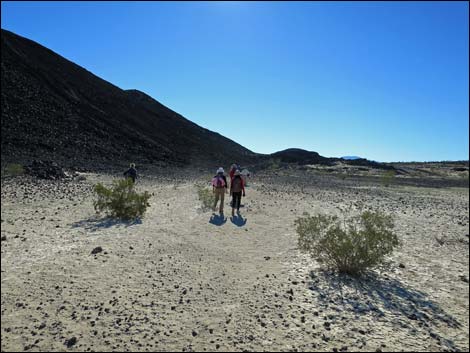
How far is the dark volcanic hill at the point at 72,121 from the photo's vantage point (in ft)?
108

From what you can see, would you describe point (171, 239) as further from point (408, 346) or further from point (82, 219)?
point (408, 346)

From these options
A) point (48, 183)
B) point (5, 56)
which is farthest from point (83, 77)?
point (48, 183)

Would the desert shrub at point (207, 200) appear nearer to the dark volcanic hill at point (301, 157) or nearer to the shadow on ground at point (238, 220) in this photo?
the shadow on ground at point (238, 220)

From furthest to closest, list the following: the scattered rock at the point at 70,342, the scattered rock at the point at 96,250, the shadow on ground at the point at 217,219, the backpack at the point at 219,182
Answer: the backpack at the point at 219,182 → the shadow on ground at the point at 217,219 → the scattered rock at the point at 96,250 → the scattered rock at the point at 70,342

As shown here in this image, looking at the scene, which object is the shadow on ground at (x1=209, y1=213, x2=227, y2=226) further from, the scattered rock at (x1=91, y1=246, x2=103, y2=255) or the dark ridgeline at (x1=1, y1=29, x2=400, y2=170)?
the dark ridgeline at (x1=1, y1=29, x2=400, y2=170)

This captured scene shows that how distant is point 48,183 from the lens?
674 inches

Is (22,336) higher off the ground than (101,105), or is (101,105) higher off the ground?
(101,105)

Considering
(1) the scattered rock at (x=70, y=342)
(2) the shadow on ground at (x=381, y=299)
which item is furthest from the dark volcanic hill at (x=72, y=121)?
(2) the shadow on ground at (x=381, y=299)

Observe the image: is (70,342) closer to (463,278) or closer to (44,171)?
(463,278)

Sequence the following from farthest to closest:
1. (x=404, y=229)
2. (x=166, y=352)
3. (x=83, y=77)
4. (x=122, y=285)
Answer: (x=83, y=77), (x=404, y=229), (x=122, y=285), (x=166, y=352)

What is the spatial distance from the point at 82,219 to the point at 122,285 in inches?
211

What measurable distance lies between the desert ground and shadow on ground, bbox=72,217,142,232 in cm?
5

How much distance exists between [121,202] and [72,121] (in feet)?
119

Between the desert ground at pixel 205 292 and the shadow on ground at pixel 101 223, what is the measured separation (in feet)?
0.17
